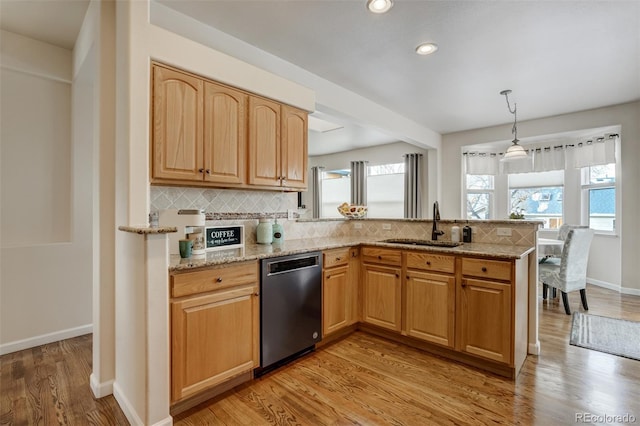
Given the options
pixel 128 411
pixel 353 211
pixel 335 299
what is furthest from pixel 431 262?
pixel 128 411

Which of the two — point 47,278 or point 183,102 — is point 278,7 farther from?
point 47,278

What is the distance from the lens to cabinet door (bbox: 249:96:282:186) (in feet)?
8.46

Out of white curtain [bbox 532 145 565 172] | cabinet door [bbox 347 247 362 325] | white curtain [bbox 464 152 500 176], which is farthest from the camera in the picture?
white curtain [bbox 464 152 500 176]

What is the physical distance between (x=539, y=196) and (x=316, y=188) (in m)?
4.82

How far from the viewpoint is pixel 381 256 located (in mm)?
2930

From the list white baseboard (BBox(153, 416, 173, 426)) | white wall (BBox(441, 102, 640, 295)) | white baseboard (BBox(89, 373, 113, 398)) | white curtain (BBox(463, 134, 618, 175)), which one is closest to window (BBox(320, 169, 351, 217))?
white curtain (BBox(463, 134, 618, 175))

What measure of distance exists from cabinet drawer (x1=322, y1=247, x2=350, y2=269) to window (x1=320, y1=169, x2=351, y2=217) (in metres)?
4.85

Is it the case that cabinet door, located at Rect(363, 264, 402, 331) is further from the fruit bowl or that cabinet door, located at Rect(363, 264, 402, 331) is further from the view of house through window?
the view of house through window

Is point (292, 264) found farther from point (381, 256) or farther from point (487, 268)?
point (487, 268)

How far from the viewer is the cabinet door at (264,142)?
8.46 feet

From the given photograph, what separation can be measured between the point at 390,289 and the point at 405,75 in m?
2.34

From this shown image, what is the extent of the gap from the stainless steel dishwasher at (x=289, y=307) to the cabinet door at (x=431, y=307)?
808mm

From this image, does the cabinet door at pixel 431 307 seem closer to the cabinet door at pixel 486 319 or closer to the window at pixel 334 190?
the cabinet door at pixel 486 319

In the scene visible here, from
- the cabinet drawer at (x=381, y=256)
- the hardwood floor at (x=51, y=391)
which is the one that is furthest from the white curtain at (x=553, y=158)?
the hardwood floor at (x=51, y=391)
